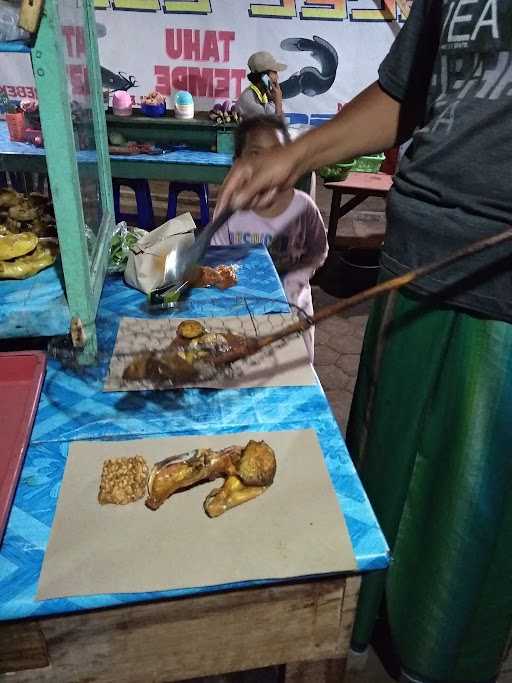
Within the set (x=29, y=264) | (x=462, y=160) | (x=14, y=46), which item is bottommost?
(x=29, y=264)

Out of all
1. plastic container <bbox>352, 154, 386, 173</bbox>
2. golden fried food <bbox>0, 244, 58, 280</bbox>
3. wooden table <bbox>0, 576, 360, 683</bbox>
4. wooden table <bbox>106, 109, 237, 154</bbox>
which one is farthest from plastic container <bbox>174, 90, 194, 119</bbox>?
wooden table <bbox>0, 576, 360, 683</bbox>

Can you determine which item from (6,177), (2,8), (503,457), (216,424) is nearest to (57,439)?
(216,424)

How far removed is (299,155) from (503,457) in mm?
1002

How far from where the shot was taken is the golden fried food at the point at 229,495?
3.66 feet

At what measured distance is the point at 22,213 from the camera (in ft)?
6.05

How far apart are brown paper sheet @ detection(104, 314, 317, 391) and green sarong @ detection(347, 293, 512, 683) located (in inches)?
8.8

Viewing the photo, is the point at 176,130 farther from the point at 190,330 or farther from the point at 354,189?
the point at 190,330

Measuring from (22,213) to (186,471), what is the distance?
4.05 ft

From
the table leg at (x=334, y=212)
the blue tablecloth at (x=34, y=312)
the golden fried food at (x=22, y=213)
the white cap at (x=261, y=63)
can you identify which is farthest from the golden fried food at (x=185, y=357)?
the white cap at (x=261, y=63)

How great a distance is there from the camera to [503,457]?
1.25m

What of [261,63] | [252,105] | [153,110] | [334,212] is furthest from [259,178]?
[261,63]

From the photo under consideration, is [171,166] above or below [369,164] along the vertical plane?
above

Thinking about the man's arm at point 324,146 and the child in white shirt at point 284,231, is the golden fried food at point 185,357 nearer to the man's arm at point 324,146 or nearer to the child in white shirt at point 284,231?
the man's arm at point 324,146

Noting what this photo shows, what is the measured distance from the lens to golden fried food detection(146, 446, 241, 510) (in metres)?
1.14
